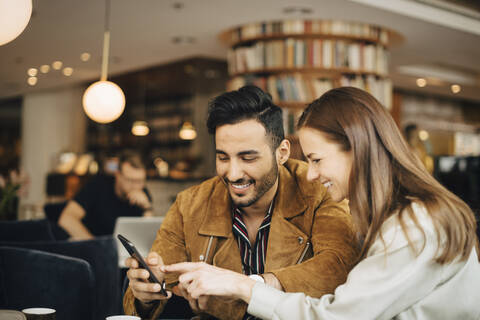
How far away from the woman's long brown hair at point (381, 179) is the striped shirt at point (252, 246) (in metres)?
0.52

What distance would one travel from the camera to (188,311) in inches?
72.4

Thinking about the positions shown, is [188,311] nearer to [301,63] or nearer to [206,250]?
[206,250]

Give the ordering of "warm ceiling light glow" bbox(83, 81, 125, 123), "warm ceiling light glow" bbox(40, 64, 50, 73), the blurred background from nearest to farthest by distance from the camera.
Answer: "warm ceiling light glow" bbox(83, 81, 125, 123) < the blurred background < "warm ceiling light glow" bbox(40, 64, 50, 73)

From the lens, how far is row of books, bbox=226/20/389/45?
5.74 m

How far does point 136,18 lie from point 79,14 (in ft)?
2.03

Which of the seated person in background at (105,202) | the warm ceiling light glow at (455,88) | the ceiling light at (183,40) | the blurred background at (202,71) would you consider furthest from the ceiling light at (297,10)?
the warm ceiling light glow at (455,88)

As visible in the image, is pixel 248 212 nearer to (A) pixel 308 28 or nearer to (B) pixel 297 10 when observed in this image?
(B) pixel 297 10

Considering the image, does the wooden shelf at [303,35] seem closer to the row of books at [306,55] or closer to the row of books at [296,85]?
the row of books at [306,55]

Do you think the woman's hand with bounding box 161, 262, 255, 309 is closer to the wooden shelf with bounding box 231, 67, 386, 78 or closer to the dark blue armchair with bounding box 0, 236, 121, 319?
the dark blue armchair with bounding box 0, 236, 121, 319

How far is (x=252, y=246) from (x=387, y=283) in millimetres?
713

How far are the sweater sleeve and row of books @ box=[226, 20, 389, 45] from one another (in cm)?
481

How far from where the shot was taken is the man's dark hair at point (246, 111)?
1795mm

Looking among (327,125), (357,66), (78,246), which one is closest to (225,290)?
(327,125)

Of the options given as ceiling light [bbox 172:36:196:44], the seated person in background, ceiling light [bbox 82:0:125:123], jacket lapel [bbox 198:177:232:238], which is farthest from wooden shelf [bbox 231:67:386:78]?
jacket lapel [bbox 198:177:232:238]
